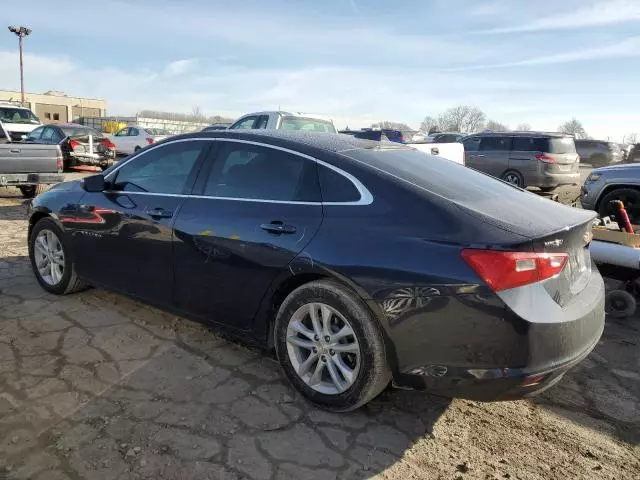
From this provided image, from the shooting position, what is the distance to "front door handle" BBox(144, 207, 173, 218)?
352 centimetres

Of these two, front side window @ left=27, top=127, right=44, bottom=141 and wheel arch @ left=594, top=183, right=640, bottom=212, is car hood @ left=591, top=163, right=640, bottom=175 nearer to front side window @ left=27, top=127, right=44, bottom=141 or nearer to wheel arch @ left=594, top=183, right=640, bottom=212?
wheel arch @ left=594, top=183, right=640, bottom=212

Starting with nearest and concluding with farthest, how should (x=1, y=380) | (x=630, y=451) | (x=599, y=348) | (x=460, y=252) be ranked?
Result: 1. (x=460, y=252)
2. (x=630, y=451)
3. (x=1, y=380)
4. (x=599, y=348)

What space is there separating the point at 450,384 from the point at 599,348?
85.8 inches

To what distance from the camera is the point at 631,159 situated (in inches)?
883

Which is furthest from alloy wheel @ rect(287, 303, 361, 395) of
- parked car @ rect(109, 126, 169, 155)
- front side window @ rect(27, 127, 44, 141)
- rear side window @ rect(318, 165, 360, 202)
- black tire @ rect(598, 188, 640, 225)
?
parked car @ rect(109, 126, 169, 155)

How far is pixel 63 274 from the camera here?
441 centimetres

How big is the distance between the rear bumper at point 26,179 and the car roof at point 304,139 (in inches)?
275

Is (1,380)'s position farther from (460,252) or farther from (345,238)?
(460,252)

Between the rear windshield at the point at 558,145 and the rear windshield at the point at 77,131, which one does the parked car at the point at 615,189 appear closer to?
the rear windshield at the point at 558,145

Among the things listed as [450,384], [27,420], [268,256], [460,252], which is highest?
[460,252]

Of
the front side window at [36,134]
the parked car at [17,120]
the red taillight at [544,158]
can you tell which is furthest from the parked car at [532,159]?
the parked car at [17,120]

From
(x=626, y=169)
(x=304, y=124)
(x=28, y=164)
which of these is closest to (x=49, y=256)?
(x=28, y=164)

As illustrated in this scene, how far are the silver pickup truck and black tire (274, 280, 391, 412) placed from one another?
819 cm

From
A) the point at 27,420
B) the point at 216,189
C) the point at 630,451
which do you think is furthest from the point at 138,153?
the point at 630,451
